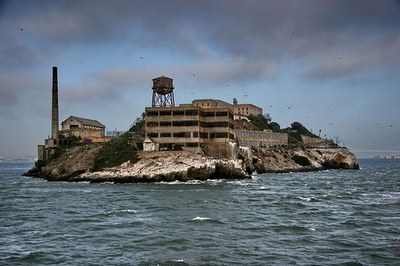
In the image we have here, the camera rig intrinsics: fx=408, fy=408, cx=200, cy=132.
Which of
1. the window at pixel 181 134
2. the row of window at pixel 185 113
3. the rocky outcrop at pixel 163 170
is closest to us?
the rocky outcrop at pixel 163 170

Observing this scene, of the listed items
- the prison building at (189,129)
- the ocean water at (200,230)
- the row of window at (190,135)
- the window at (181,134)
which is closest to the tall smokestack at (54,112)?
the prison building at (189,129)

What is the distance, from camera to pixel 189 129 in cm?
8388

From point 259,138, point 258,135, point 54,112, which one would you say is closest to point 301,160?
point 259,138

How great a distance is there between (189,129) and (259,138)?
57.5 metres

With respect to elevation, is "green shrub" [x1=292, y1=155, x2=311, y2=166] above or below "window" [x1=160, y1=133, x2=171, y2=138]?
below

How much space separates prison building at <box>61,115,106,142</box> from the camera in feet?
376

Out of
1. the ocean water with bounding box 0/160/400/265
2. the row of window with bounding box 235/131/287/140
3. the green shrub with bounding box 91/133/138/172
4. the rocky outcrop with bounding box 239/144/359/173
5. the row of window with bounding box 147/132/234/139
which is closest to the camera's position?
the ocean water with bounding box 0/160/400/265

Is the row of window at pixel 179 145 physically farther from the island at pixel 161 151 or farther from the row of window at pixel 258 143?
the row of window at pixel 258 143

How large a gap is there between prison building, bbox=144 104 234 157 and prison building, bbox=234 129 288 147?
1529 inches

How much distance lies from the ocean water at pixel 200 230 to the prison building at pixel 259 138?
259 ft

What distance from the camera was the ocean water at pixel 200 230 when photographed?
77.0ft

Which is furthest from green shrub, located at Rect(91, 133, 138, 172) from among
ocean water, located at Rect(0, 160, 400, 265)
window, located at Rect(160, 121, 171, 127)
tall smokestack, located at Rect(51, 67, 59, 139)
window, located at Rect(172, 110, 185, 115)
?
tall smokestack, located at Rect(51, 67, 59, 139)

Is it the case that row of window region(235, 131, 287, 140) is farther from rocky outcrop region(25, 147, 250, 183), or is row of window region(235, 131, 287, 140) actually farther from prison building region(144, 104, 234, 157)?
rocky outcrop region(25, 147, 250, 183)

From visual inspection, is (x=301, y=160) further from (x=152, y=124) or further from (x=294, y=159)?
(x=152, y=124)
